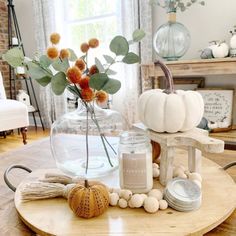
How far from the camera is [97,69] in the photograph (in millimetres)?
675

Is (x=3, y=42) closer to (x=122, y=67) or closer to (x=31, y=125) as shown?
(x=31, y=125)

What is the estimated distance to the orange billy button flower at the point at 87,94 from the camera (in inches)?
26.3

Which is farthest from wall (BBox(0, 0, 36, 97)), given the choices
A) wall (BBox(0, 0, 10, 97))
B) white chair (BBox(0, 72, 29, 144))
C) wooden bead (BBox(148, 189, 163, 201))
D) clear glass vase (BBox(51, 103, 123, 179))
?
wooden bead (BBox(148, 189, 163, 201))

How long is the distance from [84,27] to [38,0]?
66cm

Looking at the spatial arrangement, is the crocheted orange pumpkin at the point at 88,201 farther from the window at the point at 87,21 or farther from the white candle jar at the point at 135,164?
the window at the point at 87,21

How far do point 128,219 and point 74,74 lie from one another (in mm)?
347

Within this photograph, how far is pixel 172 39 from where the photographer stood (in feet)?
7.04

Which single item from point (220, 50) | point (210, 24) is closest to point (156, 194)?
point (220, 50)

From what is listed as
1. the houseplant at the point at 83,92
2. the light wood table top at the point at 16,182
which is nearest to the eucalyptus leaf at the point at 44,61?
the houseplant at the point at 83,92

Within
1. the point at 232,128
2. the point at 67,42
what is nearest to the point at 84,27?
the point at 67,42

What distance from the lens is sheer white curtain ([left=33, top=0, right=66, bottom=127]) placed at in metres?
3.16

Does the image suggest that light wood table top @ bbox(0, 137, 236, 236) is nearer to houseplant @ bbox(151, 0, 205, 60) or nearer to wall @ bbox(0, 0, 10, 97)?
houseplant @ bbox(151, 0, 205, 60)

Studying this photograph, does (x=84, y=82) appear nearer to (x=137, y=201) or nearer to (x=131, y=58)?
(x=131, y=58)

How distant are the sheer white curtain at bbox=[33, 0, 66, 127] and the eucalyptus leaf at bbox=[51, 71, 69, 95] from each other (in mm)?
2636
